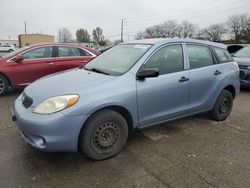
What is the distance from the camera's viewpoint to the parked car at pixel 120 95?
8.19 feet

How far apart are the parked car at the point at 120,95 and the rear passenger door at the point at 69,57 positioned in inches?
109

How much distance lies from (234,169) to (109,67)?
214 centimetres

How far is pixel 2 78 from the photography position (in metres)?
5.70

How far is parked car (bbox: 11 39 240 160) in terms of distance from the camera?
2496 millimetres

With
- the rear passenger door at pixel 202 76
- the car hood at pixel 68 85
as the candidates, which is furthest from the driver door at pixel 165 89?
the car hood at pixel 68 85

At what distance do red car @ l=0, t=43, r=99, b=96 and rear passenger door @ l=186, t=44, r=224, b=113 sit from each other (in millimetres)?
2742

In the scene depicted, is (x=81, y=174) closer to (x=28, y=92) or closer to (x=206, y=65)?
(x=28, y=92)

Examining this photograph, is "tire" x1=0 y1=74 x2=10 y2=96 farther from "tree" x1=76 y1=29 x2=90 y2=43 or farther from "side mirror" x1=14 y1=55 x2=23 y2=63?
"tree" x1=76 y1=29 x2=90 y2=43

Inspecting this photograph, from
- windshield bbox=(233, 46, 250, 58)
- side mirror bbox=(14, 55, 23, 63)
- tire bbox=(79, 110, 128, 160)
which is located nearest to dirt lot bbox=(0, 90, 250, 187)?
tire bbox=(79, 110, 128, 160)

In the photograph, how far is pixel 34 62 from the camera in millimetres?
5965

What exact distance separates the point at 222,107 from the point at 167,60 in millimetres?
1709

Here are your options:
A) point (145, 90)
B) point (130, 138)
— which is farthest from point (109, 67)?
point (130, 138)

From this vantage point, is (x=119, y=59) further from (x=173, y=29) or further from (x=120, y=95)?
(x=173, y=29)

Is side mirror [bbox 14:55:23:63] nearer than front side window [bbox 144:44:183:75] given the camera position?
No
